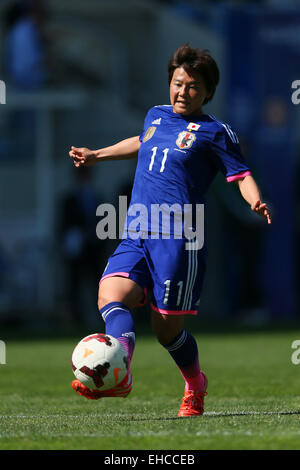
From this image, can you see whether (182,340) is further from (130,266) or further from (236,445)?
(236,445)

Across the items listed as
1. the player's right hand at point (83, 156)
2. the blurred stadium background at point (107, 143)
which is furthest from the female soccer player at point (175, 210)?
the blurred stadium background at point (107, 143)

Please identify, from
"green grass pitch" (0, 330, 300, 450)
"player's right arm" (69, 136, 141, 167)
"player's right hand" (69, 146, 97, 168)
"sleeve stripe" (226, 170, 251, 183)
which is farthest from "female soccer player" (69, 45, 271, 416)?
"green grass pitch" (0, 330, 300, 450)

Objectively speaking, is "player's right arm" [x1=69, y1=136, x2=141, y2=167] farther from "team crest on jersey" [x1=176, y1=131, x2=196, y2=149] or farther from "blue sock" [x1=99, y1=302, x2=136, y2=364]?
"blue sock" [x1=99, y1=302, x2=136, y2=364]

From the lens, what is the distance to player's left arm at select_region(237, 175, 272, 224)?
575cm

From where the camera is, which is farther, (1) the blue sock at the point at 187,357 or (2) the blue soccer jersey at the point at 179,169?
(1) the blue sock at the point at 187,357

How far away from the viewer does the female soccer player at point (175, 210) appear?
5.96 metres

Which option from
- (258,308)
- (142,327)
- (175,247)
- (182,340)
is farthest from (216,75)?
(258,308)

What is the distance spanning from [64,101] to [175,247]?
12.3m

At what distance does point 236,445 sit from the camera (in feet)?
15.5

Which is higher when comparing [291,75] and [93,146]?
[291,75]

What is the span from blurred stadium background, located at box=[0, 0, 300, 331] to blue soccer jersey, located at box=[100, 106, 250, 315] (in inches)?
392

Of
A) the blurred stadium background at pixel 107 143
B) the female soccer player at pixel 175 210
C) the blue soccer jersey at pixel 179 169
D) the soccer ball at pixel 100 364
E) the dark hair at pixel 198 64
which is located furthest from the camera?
the blurred stadium background at pixel 107 143

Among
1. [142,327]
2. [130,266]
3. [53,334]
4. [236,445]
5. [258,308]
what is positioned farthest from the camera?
[258,308]

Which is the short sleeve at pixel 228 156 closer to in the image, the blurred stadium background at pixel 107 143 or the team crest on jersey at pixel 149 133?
the team crest on jersey at pixel 149 133
